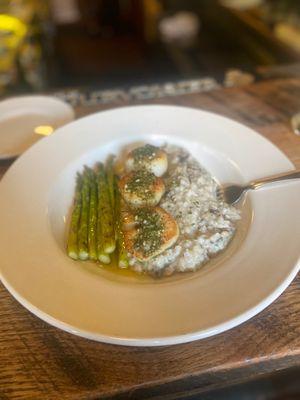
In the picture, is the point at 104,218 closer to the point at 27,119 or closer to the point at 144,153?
the point at 144,153

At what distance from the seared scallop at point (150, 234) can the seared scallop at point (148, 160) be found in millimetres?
289

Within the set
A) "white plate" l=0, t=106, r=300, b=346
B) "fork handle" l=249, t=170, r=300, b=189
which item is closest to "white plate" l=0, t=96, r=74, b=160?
"white plate" l=0, t=106, r=300, b=346

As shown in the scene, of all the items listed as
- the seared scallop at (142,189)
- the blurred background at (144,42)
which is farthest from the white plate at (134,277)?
the blurred background at (144,42)

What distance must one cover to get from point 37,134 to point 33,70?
267cm

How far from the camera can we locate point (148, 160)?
6.04ft

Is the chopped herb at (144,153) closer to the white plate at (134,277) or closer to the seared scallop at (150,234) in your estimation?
the white plate at (134,277)

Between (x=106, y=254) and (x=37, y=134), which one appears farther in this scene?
(x=37, y=134)

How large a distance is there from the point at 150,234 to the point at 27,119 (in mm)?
1182

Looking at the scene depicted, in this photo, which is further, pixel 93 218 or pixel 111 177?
pixel 111 177

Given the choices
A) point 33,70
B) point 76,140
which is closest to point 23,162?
point 76,140

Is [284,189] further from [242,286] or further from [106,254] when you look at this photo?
[106,254]

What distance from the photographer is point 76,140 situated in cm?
198

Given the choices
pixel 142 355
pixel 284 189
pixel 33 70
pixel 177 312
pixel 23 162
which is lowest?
pixel 142 355

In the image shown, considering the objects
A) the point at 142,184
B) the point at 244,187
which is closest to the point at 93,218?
the point at 142,184
